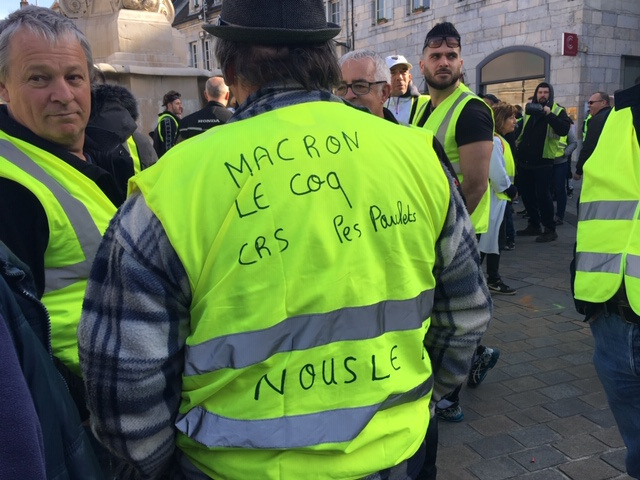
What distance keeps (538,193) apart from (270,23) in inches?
323

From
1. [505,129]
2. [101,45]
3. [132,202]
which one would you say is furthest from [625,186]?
[101,45]

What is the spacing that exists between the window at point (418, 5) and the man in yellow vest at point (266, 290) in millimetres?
18919

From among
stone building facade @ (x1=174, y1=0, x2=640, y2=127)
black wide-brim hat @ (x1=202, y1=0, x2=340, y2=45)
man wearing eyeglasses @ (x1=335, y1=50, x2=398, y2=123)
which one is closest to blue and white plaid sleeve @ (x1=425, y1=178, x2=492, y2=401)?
black wide-brim hat @ (x1=202, y1=0, x2=340, y2=45)

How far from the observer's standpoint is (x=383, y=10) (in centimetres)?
2027

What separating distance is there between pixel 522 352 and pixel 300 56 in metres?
3.70

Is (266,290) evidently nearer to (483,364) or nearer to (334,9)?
(483,364)

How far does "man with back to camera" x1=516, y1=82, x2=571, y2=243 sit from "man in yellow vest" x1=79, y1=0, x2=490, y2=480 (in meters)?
7.94

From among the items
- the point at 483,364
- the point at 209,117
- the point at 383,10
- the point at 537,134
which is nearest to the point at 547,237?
the point at 537,134

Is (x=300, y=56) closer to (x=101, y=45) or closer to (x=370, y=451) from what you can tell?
(x=370, y=451)

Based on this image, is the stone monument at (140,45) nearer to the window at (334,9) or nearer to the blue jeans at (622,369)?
the blue jeans at (622,369)

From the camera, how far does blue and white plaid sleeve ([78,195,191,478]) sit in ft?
3.67

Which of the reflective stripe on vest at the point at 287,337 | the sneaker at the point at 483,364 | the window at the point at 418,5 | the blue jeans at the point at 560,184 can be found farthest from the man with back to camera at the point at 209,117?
the window at the point at 418,5

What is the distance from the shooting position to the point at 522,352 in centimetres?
437

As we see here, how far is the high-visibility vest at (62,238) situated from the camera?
5.18ft
